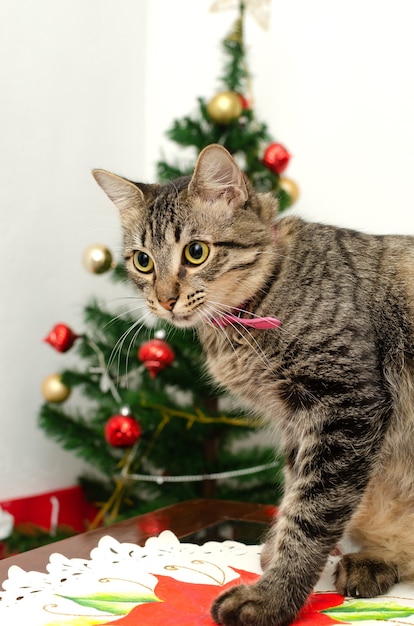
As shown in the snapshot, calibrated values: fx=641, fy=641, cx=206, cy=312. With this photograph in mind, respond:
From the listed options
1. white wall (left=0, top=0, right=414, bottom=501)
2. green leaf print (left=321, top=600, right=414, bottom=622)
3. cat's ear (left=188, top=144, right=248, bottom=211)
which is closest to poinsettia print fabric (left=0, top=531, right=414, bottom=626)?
green leaf print (left=321, top=600, right=414, bottom=622)

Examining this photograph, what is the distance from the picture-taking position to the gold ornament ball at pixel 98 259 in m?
1.54

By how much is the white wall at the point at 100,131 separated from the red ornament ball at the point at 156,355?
429 millimetres

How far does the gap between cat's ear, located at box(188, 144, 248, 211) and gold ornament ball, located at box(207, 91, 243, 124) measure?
57cm

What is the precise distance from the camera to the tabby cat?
88 centimetres

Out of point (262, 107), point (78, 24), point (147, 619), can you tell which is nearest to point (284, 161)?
point (262, 107)

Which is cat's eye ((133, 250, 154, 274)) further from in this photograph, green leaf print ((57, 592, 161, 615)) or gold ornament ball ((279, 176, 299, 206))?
gold ornament ball ((279, 176, 299, 206))

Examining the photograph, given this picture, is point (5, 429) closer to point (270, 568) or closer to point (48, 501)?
point (48, 501)

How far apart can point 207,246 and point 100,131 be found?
1105mm

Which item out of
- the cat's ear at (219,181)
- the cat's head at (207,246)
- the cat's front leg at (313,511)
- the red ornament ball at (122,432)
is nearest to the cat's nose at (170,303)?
the cat's head at (207,246)

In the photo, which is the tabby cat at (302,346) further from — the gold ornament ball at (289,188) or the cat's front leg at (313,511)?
the gold ornament ball at (289,188)

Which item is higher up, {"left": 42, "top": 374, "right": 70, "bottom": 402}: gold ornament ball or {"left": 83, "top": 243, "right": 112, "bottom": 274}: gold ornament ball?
{"left": 83, "top": 243, "right": 112, "bottom": 274}: gold ornament ball

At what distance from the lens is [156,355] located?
4.83 feet

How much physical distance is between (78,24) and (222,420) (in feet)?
4.03

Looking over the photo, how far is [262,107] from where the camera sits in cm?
193
